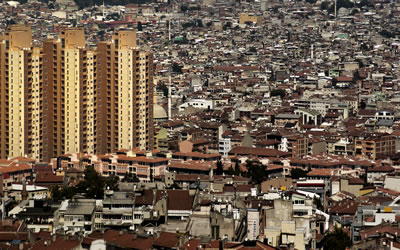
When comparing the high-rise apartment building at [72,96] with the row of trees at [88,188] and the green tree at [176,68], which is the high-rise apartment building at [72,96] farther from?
the green tree at [176,68]

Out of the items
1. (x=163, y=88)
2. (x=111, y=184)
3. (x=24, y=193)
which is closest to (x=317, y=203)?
(x=111, y=184)

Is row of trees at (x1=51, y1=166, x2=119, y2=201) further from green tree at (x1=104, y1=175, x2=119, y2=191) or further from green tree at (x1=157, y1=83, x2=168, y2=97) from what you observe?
green tree at (x1=157, y1=83, x2=168, y2=97)

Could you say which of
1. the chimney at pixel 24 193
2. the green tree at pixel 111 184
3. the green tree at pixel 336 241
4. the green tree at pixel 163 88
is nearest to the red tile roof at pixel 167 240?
the green tree at pixel 336 241

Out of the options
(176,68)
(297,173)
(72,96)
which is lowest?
(176,68)

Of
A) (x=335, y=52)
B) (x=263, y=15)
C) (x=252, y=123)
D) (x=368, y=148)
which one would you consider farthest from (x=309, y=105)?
(x=263, y=15)

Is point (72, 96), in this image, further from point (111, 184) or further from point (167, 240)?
point (167, 240)

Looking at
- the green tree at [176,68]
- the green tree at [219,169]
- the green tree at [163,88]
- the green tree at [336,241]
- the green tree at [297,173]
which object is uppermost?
the green tree at [336,241]
